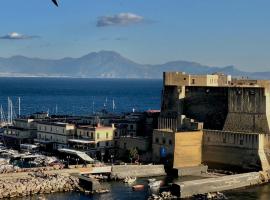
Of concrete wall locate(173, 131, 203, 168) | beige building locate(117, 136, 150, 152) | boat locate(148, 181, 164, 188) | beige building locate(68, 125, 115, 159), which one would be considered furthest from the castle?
boat locate(148, 181, 164, 188)

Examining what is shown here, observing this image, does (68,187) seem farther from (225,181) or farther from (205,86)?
(205,86)

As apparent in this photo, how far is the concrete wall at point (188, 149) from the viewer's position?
64.8 metres

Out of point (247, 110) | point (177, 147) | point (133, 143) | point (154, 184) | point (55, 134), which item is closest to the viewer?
point (154, 184)

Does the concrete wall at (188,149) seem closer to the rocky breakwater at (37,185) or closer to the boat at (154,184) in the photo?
the boat at (154,184)

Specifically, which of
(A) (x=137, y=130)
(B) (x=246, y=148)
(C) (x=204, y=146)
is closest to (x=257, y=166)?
(B) (x=246, y=148)

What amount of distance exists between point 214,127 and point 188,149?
232 inches

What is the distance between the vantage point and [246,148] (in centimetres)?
6419

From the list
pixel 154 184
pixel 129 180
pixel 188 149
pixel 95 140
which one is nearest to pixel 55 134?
pixel 95 140

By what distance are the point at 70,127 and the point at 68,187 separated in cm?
1948

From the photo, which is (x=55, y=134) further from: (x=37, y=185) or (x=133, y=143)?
(x=37, y=185)

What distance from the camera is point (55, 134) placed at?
74.9 metres

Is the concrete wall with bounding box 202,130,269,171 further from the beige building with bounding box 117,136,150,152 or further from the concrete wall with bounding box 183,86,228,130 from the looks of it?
the beige building with bounding box 117,136,150,152

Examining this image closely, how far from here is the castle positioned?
212 feet

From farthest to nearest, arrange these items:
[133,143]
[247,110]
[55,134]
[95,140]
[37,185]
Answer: [55,134], [95,140], [133,143], [247,110], [37,185]
